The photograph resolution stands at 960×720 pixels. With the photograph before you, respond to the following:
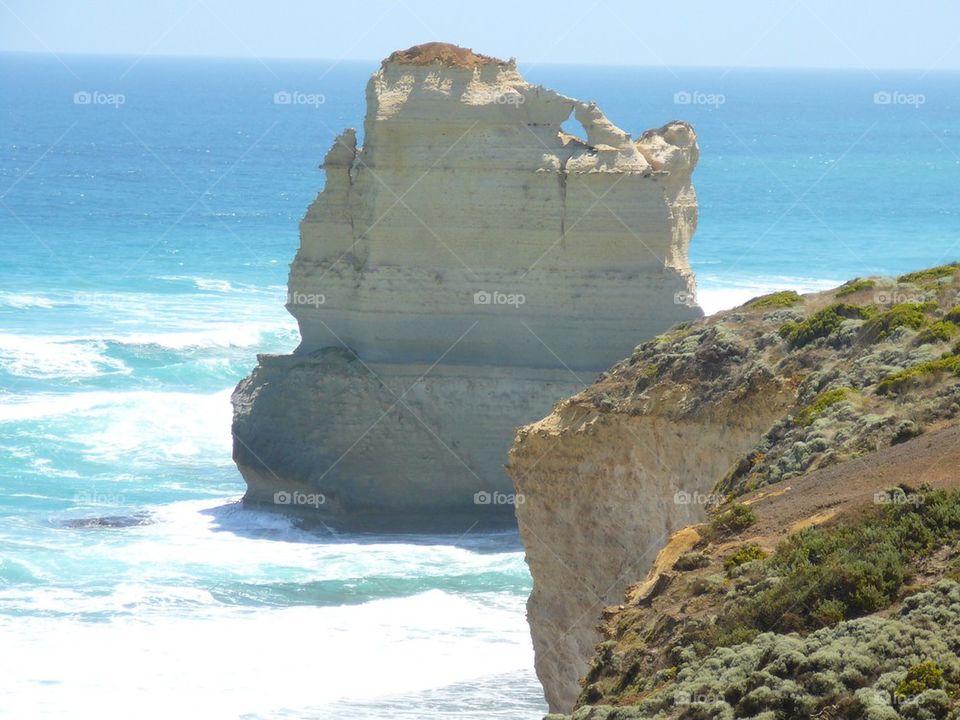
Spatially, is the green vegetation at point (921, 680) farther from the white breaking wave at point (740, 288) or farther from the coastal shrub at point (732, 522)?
the white breaking wave at point (740, 288)

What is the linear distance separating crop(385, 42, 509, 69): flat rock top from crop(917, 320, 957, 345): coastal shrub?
47.8ft

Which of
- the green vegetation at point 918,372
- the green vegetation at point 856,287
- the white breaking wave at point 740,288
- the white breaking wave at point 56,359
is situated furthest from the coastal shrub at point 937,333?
the white breaking wave at point 740,288

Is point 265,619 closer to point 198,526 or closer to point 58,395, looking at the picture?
Result: point 198,526

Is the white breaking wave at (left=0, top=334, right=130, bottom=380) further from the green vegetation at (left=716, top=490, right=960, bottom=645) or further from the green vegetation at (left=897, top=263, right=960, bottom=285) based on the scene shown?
the green vegetation at (left=716, top=490, right=960, bottom=645)

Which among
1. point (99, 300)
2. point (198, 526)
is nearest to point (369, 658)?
point (198, 526)

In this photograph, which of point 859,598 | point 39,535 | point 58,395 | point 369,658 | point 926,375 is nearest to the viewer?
point 859,598

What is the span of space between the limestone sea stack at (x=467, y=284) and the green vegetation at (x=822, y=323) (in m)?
11.5

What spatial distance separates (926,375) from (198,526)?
1705 centimetres

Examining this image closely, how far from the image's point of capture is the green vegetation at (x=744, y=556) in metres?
12.7

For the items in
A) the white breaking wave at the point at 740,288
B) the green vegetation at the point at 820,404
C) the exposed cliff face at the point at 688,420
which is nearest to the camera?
the green vegetation at the point at 820,404

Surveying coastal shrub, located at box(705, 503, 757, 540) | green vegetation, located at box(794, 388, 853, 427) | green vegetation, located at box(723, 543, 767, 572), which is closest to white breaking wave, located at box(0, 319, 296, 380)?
green vegetation, located at box(794, 388, 853, 427)

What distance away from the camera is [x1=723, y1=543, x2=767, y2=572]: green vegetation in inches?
501

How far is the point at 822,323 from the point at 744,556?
624cm

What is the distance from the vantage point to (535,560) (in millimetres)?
20188
